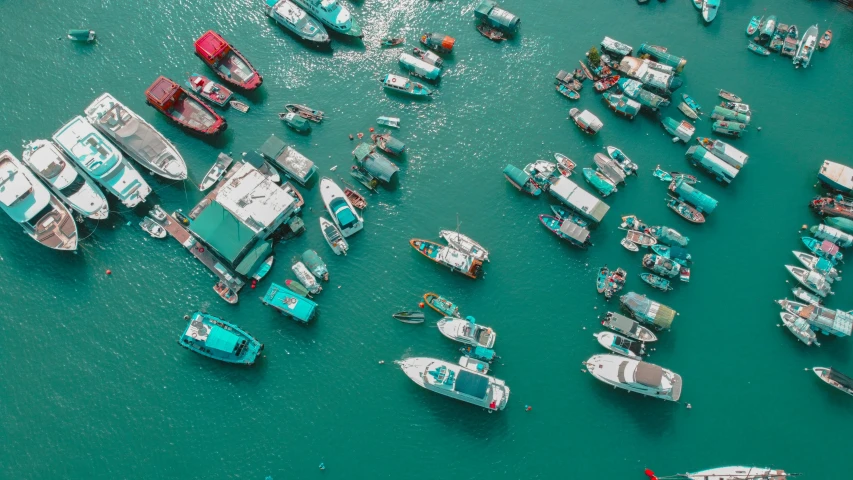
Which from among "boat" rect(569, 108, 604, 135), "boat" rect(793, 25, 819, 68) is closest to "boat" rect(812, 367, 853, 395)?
"boat" rect(569, 108, 604, 135)

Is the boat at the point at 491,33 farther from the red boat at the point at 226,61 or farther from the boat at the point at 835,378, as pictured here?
the boat at the point at 835,378

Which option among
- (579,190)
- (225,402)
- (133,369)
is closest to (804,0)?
(579,190)

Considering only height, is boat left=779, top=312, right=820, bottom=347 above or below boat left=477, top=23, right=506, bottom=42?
below

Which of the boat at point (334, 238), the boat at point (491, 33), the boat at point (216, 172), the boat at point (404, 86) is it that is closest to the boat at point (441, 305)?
the boat at point (334, 238)

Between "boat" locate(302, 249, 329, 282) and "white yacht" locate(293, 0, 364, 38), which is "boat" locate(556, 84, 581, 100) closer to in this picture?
"white yacht" locate(293, 0, 364, 38)

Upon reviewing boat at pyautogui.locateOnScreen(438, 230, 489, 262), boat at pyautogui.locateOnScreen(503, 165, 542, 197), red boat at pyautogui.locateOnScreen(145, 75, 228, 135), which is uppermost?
boat at pyautogui.locateOnScreen(503, 165, 542, 197)

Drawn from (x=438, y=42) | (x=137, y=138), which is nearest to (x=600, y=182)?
(x=438, y=42)
